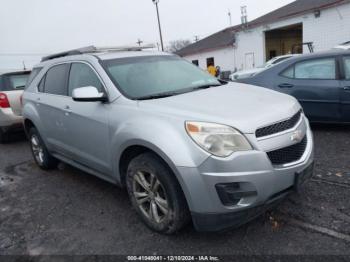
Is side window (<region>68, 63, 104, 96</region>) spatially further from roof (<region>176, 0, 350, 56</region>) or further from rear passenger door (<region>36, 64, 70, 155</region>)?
roof (<region>176, 0, 350, 56</region>)

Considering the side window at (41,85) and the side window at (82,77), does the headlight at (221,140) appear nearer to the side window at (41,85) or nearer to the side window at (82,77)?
the side window at (82,77)

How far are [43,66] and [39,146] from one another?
4.13ft

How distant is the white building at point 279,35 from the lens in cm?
1766

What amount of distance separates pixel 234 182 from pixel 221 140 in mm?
336

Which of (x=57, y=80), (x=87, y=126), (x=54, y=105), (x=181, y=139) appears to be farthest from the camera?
(x=57, y=80)

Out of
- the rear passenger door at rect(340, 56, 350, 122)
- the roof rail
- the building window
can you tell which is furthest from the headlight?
the building window

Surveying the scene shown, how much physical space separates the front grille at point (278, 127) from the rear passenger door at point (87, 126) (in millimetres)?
1566

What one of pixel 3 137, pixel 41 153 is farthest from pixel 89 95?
pixel 3 137

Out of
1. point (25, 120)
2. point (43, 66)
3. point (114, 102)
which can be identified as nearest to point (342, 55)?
point (114, 102)

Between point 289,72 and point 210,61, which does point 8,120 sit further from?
point 210,61

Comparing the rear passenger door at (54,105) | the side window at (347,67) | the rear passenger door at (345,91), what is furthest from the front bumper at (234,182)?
the side window at (347,67)

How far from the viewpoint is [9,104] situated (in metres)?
7.54

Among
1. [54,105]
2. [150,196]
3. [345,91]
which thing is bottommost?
[150,196]

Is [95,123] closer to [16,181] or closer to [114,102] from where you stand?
[114,102]
